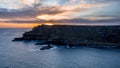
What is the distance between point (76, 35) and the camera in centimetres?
13475

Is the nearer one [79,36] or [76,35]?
[79,36]

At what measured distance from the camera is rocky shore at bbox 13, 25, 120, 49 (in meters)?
112

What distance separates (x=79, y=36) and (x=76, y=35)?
124 inches

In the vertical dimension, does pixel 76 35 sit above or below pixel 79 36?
above

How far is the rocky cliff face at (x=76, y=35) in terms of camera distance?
11582cm

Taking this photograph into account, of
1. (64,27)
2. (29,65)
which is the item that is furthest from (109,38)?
(29,65)

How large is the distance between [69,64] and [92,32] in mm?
80302

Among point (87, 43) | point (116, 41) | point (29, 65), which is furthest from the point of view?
point (116, 41)

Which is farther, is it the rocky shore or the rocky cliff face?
the rocky cliff face

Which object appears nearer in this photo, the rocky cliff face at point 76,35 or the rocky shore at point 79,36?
the rocky shore at point 79,36

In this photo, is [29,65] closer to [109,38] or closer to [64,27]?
[109,38]

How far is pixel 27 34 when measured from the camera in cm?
14438

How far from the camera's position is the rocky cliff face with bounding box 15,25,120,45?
11582 centimetres

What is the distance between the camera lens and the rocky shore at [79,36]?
366ft
